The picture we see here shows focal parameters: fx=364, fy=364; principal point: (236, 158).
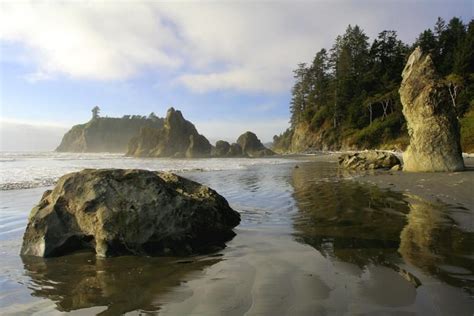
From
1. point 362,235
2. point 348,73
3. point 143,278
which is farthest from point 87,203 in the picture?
point 348,73

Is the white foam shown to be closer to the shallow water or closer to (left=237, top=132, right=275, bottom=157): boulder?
the shallow water

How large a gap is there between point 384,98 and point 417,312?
6055 centimetres

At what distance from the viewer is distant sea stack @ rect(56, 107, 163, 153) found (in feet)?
489

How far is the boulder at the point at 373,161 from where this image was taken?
19844mm

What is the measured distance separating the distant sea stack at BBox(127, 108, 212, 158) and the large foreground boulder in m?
65.7

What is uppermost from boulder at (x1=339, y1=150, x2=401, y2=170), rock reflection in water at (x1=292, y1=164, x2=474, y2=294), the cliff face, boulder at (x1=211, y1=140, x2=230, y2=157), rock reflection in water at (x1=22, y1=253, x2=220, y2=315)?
the cliff face

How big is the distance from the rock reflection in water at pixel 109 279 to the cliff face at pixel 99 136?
144334 millimetres

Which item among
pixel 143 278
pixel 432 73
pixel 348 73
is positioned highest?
pixel 348 73

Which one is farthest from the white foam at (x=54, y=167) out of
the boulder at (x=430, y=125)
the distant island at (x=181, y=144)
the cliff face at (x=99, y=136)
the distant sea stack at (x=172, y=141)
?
the cliff face at (x=99, y=136)

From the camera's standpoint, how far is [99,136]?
501 ft

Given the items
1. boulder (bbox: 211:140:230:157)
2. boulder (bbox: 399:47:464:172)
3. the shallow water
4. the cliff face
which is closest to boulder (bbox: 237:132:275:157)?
boulder (bbox: 211:140:230:157)

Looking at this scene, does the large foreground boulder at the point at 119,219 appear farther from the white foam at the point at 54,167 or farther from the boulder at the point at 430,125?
the boulder at the point at 430,125

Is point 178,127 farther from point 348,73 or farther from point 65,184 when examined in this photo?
point 65,184

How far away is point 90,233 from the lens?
5.63 meters
